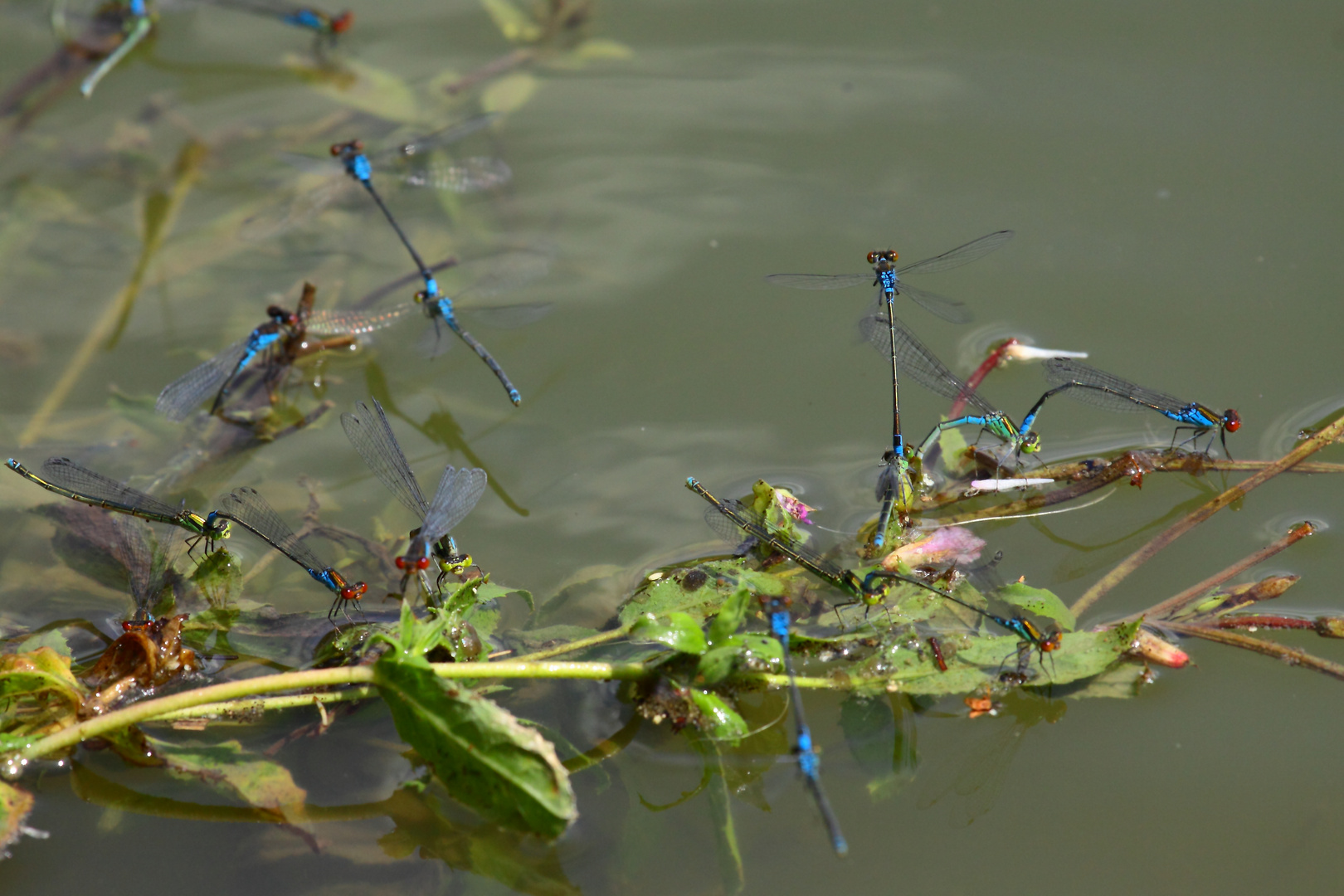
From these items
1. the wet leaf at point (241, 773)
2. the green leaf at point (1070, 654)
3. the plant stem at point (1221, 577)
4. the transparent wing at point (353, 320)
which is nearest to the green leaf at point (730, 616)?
the green leaf at point (1070, 654)

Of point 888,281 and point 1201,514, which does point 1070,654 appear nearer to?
point 1201,514

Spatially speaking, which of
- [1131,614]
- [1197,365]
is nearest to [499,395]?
[1131,614]

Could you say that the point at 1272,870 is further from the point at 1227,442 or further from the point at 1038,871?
the point at 1227,442

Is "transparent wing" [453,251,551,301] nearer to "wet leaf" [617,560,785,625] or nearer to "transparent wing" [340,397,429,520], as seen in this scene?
"transparent wing" [340,397,429,520]

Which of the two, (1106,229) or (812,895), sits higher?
(1106,229)

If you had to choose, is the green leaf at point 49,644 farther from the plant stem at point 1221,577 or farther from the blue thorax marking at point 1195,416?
the blue thorax marking at point 1195,416

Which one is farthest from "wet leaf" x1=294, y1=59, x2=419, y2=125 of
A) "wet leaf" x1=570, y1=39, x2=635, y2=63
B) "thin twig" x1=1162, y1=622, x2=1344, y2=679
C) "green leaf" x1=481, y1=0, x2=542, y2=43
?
"thin twig" x1=1162, y1=622, x2=1344, y2=679
